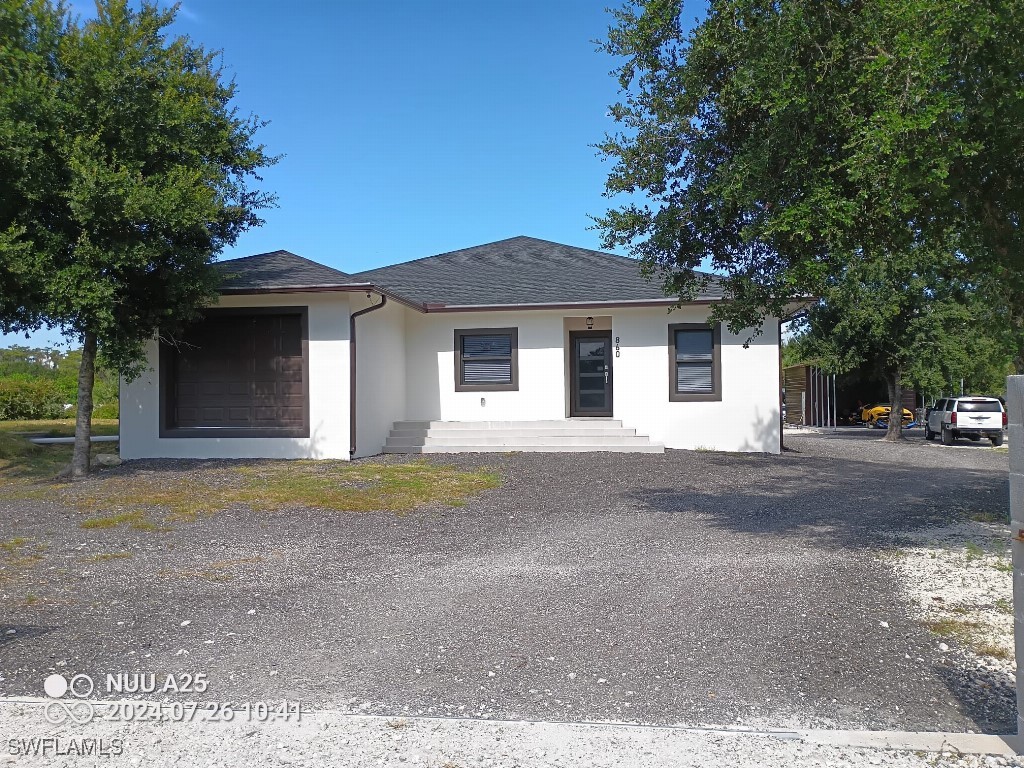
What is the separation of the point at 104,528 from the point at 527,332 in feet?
31.6

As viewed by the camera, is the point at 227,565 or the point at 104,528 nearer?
the point at 227,565

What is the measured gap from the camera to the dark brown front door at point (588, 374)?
54.3ft

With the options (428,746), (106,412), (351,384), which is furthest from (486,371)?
(106,412)

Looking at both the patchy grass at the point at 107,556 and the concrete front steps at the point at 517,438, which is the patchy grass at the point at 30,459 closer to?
the patchy grass at the point at 107,556

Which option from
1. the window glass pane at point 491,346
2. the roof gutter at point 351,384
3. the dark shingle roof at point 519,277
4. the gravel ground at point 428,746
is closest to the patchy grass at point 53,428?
the dark shingle roof at point 519,277

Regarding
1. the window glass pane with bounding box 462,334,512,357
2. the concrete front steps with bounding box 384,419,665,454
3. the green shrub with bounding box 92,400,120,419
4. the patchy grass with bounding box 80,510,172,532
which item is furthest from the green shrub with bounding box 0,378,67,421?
the patchy grass with bounding box 80,510,172,532

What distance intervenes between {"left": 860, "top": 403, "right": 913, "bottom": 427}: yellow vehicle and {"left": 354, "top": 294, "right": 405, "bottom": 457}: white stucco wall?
24183 mm

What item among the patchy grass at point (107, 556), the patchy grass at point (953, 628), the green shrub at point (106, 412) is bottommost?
the patchy grass at point (953, 628)

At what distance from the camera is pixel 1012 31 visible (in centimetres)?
497

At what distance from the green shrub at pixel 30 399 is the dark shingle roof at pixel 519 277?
15.2 metres

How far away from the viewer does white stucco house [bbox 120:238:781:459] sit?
540 inches

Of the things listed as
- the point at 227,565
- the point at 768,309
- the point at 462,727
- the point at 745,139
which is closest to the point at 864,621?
the point at 462,727

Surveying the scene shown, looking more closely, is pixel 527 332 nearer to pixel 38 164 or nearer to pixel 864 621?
pixel 38 164

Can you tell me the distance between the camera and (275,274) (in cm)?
1423
